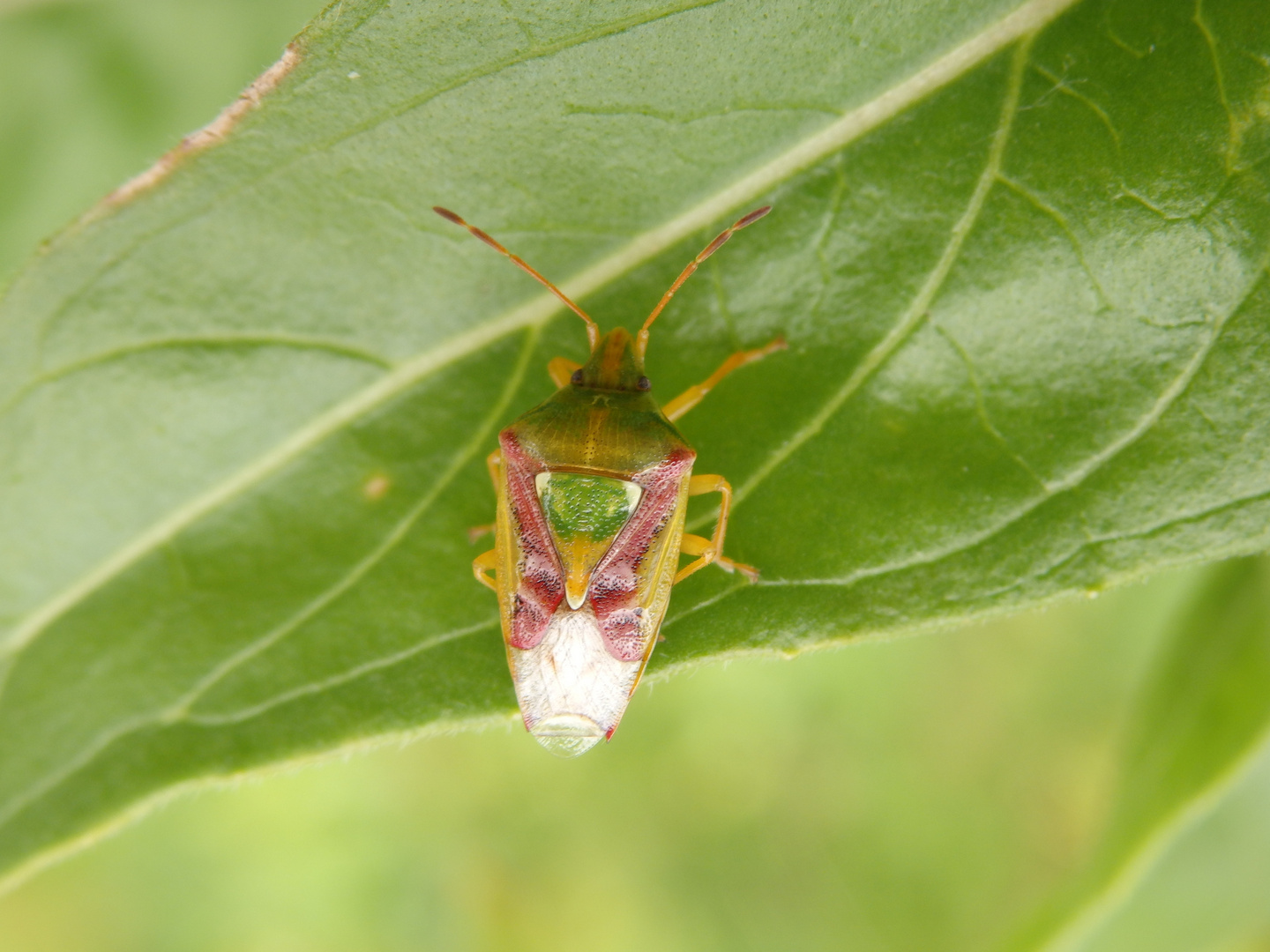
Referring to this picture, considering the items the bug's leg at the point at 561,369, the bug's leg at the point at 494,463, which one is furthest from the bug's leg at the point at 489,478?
the bug's leg at the point at 561,369

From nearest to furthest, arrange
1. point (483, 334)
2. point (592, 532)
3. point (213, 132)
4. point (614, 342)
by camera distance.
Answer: point (213, 132), point (483, 334), point (614, 342), point (592, 532)

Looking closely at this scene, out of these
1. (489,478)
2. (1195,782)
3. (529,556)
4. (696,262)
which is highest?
(696,262)

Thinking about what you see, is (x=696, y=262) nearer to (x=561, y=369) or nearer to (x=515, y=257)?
(x=515, y=257)

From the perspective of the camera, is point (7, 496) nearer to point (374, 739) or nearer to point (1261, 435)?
point (374, 739)

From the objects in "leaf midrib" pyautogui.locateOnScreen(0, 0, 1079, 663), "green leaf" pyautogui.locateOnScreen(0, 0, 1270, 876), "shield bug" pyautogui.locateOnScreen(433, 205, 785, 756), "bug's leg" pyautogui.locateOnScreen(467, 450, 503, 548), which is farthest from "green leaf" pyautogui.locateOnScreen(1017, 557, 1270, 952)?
"bug's leg" pyautogui.locateOnScreen(467, 450, 503, 548)

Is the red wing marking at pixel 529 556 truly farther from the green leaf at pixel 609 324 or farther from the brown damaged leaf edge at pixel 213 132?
the brown damaged leaf edge at pixel 213 132

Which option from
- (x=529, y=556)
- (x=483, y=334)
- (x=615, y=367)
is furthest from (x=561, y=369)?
(x=529, y=556)
